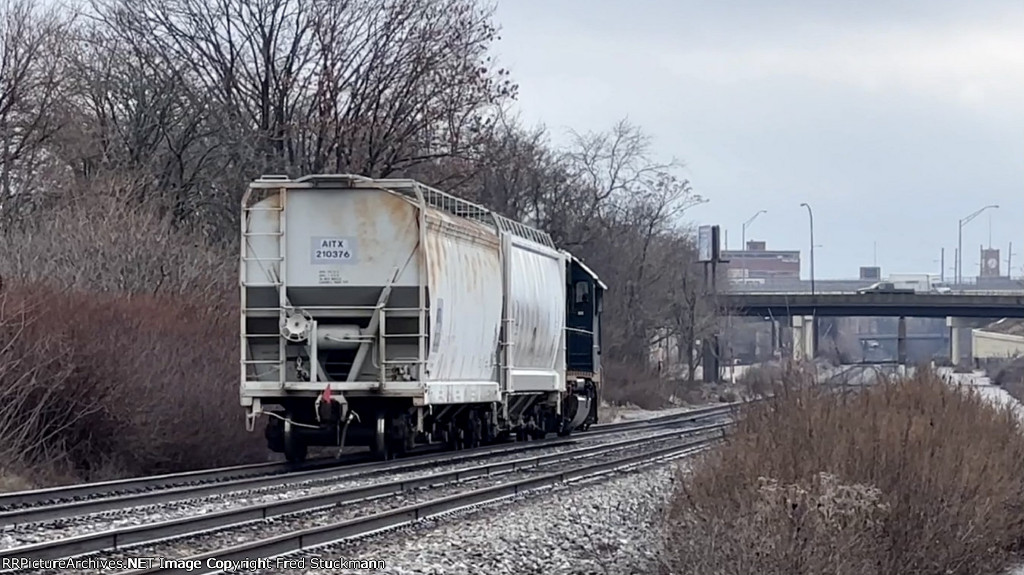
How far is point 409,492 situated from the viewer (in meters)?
18.1

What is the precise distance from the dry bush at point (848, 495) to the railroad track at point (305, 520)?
10.3 ft

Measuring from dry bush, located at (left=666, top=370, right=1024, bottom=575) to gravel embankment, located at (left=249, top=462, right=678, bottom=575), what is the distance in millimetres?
752

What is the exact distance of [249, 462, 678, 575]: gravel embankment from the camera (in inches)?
500

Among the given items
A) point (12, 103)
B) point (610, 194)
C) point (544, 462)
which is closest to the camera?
point (544, 462)

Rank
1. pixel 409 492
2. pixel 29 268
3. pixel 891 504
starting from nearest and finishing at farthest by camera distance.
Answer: pixel 891 504
pixel 409 492
pixel 29 268

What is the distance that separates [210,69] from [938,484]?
33.3m

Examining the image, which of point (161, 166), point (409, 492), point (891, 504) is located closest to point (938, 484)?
point (891, 504)

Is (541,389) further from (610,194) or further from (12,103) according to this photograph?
(610,194)

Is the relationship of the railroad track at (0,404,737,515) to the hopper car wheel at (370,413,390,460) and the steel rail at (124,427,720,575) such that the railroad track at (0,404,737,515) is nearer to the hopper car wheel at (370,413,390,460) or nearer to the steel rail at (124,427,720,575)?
→ the hopper car wheel at (370,413,390,460)

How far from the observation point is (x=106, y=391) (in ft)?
70.3

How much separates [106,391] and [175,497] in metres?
5.46

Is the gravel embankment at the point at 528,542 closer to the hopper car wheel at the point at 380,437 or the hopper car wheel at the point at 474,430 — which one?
the hopper car wheel at the point at 380,437

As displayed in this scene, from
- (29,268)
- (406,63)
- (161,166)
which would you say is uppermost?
(406,63)

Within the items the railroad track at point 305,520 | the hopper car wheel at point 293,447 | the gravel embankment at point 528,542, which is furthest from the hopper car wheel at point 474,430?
the gravel embankment at point 528,542
